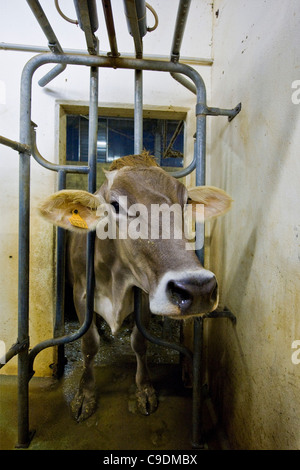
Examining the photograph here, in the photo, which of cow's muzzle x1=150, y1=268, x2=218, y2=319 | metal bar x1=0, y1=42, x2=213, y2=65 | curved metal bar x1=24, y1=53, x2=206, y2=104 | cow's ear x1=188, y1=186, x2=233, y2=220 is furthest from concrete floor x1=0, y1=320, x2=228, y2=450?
metal bar x1=0, y1=42, x2=213, y2=65

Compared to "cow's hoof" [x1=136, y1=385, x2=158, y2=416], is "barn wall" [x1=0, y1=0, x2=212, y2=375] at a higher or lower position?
higher

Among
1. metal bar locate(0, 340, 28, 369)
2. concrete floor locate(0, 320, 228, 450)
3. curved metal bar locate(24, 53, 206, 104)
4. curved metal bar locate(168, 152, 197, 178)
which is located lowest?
concrete floor locate(0, 320, 228, 450)

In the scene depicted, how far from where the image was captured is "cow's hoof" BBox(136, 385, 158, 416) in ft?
6.58

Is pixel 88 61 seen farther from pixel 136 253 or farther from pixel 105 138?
pixel 105 138

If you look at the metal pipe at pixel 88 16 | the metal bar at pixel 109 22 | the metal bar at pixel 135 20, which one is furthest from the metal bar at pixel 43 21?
the metal bar at pixel 135 20

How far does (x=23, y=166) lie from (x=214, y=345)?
2050 mm

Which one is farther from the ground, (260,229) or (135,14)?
(135,14)

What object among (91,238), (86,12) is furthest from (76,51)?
(91,238)

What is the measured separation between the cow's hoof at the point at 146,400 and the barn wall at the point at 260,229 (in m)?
0.52

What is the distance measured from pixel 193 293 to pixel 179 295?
73 mm

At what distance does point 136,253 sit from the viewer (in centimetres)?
127

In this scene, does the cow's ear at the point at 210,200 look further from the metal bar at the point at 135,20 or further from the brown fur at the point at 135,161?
the metal bar at the point at 135,20

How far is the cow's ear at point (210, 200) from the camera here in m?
1.55

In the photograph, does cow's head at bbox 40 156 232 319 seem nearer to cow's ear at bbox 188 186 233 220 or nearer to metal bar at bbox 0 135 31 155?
cow's ear at bbox 188 186 233 220
